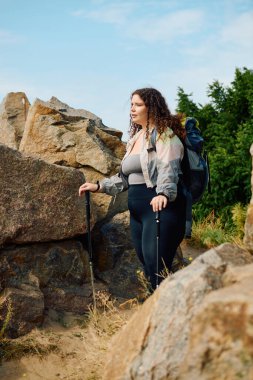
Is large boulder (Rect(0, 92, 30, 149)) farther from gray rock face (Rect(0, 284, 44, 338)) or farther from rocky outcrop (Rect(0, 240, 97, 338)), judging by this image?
gray rock face (Rect(0, 284, 44, 338))

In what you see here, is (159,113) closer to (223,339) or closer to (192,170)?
(192,170)

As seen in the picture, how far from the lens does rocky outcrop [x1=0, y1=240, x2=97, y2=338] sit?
236 inches

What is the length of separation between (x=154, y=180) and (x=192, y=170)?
350mm

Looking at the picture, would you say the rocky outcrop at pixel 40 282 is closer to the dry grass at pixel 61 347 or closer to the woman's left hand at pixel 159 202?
the dry grass at pixel 61 347

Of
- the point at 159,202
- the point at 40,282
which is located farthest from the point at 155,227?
the point at 40,282

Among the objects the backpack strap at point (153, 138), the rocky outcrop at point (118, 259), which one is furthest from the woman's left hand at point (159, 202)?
the rocky outcrop at point (118, 259)

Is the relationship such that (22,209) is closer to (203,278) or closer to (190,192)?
(190,192)

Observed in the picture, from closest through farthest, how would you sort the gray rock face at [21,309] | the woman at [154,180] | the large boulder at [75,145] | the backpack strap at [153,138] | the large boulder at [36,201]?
1. the woman at [154,180]
2. the backpack strap at [153,138]
3. the gray rock face at [21,309]
4. the large boulder at [36,201]
5. the large boulder at [75,145]

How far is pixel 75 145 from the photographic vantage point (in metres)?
7.66

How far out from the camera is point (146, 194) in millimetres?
4574

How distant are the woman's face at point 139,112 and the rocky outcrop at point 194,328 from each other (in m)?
1.82

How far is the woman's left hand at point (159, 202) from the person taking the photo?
4.21 meters

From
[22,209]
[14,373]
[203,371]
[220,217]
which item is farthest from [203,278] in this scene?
[220,217]

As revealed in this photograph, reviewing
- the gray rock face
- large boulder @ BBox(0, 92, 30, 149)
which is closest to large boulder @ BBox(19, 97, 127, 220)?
large boulder @ BBox(0, 92, 30, 149)
